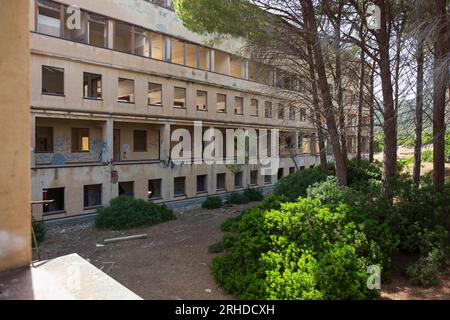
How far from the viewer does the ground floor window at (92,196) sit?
667 inches

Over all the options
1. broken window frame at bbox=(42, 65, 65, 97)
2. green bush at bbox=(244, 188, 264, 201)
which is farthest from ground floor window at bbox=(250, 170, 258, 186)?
broken window frame at bbox=(42, 65, 65, 97)

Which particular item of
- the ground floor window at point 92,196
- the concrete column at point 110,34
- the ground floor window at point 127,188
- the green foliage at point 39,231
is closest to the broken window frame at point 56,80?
the concrete column at point 110,34

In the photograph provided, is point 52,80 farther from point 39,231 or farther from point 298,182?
point 298,182

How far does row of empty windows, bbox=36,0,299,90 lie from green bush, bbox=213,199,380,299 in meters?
8.37

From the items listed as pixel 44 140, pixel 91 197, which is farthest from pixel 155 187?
pixel 44 140

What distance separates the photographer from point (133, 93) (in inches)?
734

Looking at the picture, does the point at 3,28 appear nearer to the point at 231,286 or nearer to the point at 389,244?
the point at 231,286

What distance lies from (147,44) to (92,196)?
978cm

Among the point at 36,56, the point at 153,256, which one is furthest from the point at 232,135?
the point at 153,256

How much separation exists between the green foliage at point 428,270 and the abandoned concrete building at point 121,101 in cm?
966

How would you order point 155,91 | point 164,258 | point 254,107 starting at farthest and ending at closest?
point 254,107, point 155,91, point 164,258

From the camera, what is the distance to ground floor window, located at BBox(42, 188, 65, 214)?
15.5m

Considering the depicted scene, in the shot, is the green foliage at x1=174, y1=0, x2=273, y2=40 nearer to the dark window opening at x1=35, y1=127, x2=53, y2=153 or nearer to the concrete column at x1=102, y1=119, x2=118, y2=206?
the concrete column at x1=102, y1=119, x2=118, y2=206
